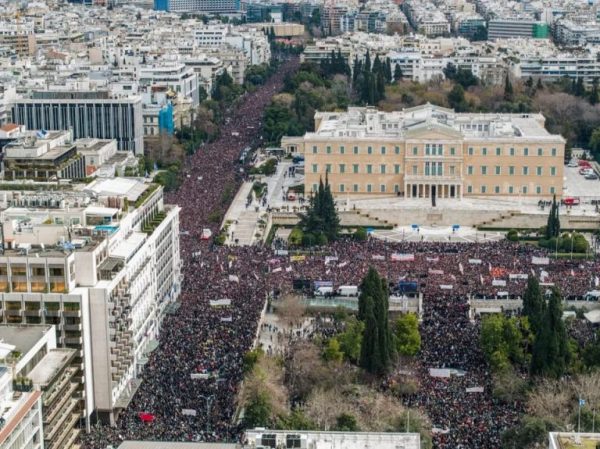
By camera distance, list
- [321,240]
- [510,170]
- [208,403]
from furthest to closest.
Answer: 1. [510,170]
2. [321,240]
3. [208,403]

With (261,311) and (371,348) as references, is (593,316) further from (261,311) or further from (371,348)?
(261,311)

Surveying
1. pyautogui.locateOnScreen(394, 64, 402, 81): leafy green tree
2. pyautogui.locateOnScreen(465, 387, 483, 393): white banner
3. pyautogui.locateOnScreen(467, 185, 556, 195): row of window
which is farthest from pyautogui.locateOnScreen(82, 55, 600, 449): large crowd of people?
pyautogui.locateOnScreen(394, 64, 402, 81): leafy green tree

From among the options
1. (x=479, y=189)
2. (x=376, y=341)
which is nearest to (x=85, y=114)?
(x=479, y=189)

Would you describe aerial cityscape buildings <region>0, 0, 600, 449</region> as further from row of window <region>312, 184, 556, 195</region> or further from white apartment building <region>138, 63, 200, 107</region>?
white apartment building <region>138, 63, 200, 107</region>

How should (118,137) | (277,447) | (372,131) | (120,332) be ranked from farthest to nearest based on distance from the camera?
(118,137) < (372,131) < (120,332) < (277,447)

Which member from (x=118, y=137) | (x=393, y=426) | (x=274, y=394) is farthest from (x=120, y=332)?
(x=118, y=137)

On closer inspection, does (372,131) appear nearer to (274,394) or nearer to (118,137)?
Answer: (118,137)

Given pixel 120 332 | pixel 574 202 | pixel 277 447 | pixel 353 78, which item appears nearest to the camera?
pixel 277 447
